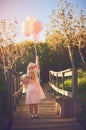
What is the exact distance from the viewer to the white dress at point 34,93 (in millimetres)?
4172

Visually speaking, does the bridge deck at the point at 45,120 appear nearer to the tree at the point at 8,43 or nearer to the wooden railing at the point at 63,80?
the wooden railing at the point at 63,80

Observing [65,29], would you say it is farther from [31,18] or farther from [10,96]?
[10,96]

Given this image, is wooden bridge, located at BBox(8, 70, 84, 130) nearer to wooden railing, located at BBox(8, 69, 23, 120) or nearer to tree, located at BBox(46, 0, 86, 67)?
wooden railing, located at BBox(8, 69, 23, 120)

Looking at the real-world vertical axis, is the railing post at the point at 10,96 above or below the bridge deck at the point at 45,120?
above

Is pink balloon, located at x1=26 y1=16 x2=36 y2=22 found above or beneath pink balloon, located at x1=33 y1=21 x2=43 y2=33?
above

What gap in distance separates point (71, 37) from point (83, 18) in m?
0.18

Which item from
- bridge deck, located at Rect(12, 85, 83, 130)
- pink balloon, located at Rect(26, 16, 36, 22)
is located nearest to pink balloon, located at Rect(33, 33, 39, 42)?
pink balloon, located at Rect(26, 16, 36, 22)

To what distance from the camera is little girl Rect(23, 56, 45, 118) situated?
13.5 ft

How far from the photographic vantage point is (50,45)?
4059 millimetres

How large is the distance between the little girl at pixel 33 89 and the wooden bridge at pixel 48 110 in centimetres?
5

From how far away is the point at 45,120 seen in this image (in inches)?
165

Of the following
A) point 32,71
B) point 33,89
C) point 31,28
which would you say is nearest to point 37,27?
point 31,28

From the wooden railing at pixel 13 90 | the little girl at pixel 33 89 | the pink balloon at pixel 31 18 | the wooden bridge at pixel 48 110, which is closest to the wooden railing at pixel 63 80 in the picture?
the wooden bridge at pixel 48 110

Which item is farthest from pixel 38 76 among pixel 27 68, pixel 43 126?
pixel 43 126
